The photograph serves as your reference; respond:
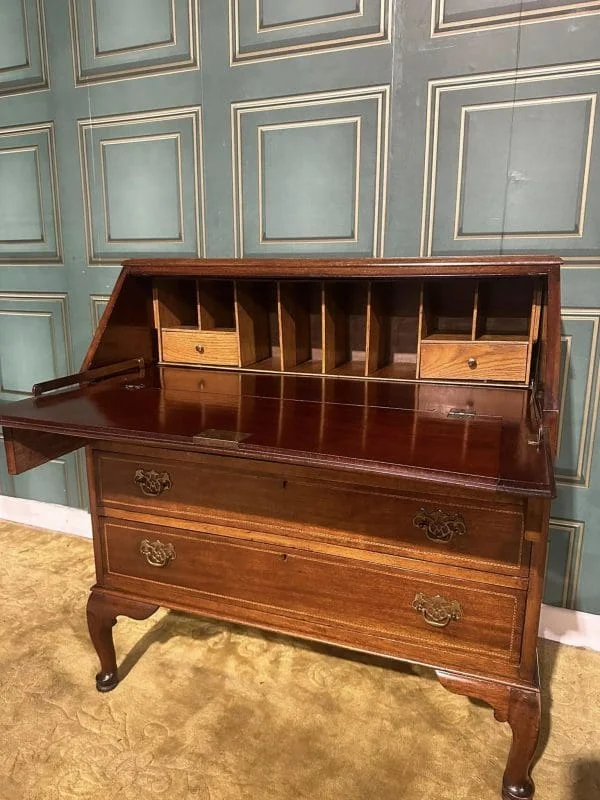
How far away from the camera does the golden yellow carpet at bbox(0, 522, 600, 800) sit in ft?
4.70

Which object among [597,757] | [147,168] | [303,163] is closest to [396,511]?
[597,757]

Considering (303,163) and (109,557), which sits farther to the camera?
(303,163)

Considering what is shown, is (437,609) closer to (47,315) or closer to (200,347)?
(200,347)

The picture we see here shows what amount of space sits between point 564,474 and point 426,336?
0.71 meters

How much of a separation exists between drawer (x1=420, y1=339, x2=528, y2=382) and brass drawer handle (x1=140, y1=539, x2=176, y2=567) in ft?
2.73

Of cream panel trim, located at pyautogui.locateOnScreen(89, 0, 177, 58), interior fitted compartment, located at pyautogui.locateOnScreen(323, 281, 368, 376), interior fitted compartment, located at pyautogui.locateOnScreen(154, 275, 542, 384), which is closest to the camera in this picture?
interior fitted compartment, located at pyautogui.locateOnScreen(154, 275, 542, 384)

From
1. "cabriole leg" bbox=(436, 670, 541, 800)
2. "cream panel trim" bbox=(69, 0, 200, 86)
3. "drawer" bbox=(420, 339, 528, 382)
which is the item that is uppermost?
"cream panel trim" bbox=(69, 0, 200, 86)

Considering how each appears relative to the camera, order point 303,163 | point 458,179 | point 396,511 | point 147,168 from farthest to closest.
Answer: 1. point 147,168
2. point 303,163
3. point 458,179
4. point 396,511

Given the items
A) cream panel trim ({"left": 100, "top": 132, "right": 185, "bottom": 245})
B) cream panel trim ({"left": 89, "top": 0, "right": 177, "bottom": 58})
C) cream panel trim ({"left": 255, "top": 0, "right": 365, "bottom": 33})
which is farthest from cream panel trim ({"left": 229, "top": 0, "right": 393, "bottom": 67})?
cream panel trim ({"left": 100, "top": 132, "right": 185, "bottom": 245})

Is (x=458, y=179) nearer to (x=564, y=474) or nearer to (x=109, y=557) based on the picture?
(x=564, y=474)

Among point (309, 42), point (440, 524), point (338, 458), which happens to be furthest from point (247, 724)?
point (309, 42)

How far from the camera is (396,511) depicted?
1.25 meters

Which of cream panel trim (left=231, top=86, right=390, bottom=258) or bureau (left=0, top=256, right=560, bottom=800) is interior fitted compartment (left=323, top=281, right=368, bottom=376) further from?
cream panel trim (left=231, top=86, right=390, bottom=258)

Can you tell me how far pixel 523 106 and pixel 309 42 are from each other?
A: 0.72 m
